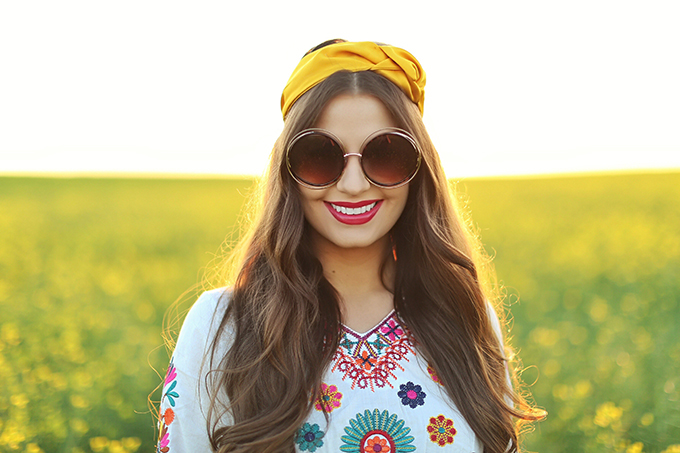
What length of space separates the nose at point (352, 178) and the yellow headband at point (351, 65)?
35 centimetres

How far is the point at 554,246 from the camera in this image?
493 inches

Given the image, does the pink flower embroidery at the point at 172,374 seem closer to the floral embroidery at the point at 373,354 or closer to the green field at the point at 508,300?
the floral embroidery at the point at 373,354

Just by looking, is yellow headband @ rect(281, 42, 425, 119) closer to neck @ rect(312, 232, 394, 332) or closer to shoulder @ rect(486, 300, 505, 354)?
neck @ rect(312, 232, 394, 332)

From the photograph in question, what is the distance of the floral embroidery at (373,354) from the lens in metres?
2.16

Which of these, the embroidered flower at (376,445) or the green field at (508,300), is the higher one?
the embroidered flower at (376,445)

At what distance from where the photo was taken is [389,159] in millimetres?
2201

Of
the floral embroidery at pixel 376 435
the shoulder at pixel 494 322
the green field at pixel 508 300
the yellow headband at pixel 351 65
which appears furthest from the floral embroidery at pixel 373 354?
the green field at pixel 508 300

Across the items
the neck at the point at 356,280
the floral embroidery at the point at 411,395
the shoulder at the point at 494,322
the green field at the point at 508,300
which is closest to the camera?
the floral embroidery at the point at 411,395

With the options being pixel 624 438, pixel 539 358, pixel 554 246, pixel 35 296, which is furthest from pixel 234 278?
pixel 554 246

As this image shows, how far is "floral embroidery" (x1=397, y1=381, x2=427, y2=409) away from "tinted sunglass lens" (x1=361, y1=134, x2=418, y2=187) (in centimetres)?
77

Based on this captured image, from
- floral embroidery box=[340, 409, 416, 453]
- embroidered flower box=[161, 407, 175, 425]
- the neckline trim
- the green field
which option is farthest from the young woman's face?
the green field

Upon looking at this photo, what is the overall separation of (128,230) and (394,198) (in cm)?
1514

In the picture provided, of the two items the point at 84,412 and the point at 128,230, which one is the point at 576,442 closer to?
the point at 84,412

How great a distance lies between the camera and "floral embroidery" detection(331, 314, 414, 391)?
216cm
